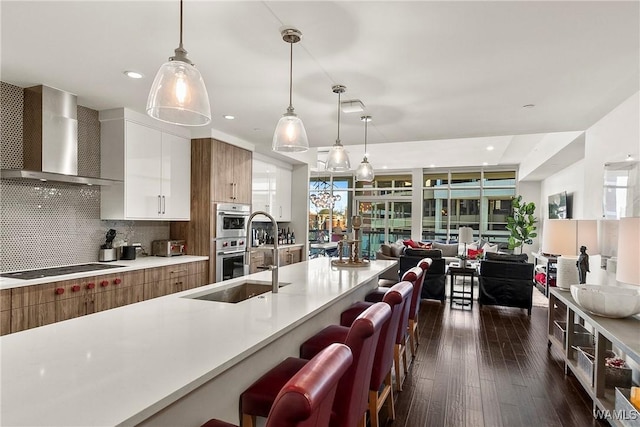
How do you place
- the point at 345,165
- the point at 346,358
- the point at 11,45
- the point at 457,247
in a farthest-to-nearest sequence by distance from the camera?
the point at 457,247
the point at 345,165
the point at 11,45
the point at 346,358

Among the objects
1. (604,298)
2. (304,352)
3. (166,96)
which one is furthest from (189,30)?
(604,298)

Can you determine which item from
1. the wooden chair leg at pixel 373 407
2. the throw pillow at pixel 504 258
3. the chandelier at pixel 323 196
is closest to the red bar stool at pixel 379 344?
the wooden chair leg at pixel 373 407

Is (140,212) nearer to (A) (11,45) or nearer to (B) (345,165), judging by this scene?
(A) (11,45)

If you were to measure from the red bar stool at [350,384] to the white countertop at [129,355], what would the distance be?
0.23 meters

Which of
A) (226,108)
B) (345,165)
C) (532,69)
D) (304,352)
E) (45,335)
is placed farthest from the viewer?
(226,108)

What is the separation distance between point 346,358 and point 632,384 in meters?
2.84

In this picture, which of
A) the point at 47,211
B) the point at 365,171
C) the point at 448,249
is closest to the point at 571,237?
the point at 365,171

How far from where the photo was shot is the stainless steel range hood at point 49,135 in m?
3.26

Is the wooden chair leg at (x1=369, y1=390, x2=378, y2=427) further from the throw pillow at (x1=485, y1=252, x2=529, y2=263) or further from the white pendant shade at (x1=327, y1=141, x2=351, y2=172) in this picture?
the throw pillow at (x1=485, y1=252, x2=529, y2=263)

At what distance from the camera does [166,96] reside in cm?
163

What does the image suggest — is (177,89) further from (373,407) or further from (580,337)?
(580,337)

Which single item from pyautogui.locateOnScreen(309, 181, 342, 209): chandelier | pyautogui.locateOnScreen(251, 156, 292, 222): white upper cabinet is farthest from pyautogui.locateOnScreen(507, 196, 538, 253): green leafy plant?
pyautogui.locateOnScreen(251, 156, 292, 222): white upper cabinet

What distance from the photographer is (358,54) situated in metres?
2.59

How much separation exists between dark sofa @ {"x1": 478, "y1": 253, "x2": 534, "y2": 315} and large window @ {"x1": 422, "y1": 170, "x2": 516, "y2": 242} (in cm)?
488
